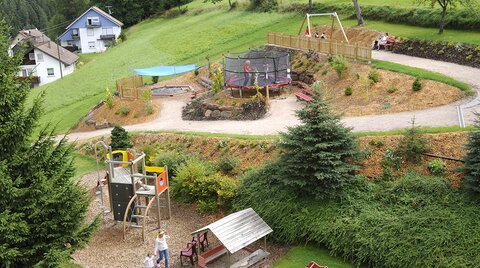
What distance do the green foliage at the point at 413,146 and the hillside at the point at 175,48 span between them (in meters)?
17.2

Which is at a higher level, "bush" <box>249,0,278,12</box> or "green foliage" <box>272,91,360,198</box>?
"bush" <box>249,0,278,12</box>

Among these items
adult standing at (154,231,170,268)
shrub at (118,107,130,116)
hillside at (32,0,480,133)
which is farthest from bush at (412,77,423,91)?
shrub at (118,107,130,116)

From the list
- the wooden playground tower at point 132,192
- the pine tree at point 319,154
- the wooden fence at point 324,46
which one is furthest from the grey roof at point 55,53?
the pine tree at point 319,154

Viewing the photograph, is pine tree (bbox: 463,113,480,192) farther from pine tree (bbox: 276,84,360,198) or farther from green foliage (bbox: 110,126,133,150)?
green foliage (bbox: 110,126,133,150)

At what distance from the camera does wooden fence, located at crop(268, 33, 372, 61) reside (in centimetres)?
2938

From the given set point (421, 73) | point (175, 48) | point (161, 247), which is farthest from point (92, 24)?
point (161, 247)

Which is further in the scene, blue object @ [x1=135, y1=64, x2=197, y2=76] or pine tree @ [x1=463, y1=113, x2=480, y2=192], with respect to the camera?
blue object @ [x1=135, y1=64, x2=197, y2=76]

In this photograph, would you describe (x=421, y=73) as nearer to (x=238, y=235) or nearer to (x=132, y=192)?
(x=238, y=235)

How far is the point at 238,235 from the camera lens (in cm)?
1558

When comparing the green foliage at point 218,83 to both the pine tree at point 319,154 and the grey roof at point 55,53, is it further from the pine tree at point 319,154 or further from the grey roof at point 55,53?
the grey roof at point 55,53

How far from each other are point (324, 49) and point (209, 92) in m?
7.86

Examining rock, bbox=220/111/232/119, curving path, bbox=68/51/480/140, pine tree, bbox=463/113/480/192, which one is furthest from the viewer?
rock, bbox=220/111/232/119

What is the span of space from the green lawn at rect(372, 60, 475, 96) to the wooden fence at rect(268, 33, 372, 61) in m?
0.89

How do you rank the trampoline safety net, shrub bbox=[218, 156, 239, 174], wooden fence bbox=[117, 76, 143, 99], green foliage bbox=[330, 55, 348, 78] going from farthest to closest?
wooden fence bbox=[117, 76, 143, 99] < the trampoline safety net < green foliage bbox=[330, 55, 348, 78] < shrub bbox=[218, 156, 239, 174]
